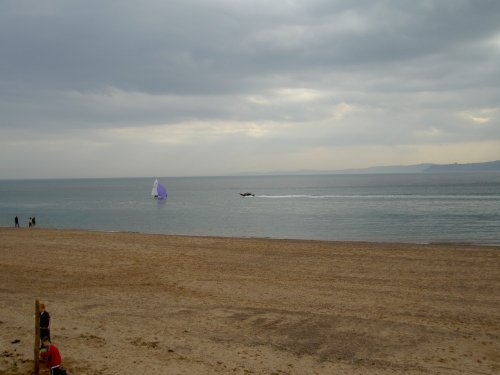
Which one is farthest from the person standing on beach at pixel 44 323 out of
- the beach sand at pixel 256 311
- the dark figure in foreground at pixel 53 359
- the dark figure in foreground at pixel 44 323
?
the beach sand at pixel 256 311

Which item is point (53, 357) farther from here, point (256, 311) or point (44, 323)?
point (256, 311)

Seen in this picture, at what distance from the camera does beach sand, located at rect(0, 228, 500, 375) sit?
10906mm

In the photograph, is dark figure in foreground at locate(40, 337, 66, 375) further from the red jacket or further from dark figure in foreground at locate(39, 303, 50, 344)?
dark figure in foreground at locate(39, 303, 50, 344)

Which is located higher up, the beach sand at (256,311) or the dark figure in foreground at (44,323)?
the dark figure in foreground at (44,323)

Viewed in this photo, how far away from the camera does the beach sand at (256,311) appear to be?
10906 mm

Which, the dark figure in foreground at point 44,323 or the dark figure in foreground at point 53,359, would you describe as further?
the dark figure in foreground at point 44,323

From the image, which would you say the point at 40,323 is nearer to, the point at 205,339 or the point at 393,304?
the point at 205,339

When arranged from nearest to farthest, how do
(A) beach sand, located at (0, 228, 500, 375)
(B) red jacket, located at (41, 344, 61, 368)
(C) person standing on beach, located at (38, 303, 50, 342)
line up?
(B) red jacket, located at (41, 344, 61, 368), (C) person standing on beach, located at (38, 303, 50, 342), (A) beach sand, located at (0, 228, 500, 375)

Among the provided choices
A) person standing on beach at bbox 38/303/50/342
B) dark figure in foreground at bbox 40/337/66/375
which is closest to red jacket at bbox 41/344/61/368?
dark figure in foreground at bbox 40/337/66/375

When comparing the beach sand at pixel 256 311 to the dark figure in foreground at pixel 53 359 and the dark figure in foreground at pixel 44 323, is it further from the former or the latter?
the dark figure in foreground at pixel 44 323

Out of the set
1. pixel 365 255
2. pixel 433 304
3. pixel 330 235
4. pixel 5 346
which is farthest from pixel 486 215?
pixel 5 346

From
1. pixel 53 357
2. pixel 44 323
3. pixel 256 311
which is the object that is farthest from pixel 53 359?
pixel 256 311

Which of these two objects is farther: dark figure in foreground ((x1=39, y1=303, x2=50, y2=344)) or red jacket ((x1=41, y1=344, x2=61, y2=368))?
dark figure in foreground ((x1=39, y1=303, x2=50, y2=344))

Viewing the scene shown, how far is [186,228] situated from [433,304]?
3612 cm
